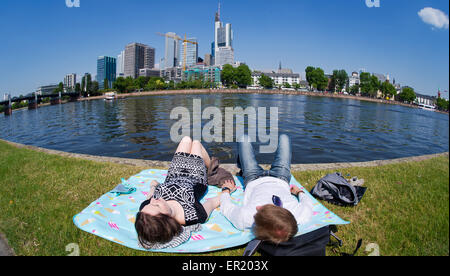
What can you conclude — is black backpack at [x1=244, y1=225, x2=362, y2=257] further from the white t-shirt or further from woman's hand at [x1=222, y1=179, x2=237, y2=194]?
woman's hand at [x1=222, y1=179, x2=237, y2=194]

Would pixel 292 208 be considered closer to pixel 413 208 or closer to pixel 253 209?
pixel 253 209

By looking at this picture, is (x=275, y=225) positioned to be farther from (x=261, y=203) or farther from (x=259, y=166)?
(x=259, y=166)

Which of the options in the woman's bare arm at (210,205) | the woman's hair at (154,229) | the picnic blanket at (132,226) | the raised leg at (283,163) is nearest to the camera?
the woman's hair at (154,229)

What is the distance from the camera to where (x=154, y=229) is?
2621 mm

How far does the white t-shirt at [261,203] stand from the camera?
3.03 meters

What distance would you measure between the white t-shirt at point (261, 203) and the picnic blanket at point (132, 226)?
0.12m

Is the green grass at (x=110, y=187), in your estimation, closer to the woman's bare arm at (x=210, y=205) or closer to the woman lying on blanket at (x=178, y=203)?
the woman lying on blanket at (x=178, y=203)

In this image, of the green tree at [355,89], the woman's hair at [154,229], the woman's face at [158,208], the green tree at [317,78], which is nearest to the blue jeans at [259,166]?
the woman's face at [158,208]

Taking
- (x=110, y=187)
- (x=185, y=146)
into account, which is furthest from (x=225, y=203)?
(x=110, y=187)

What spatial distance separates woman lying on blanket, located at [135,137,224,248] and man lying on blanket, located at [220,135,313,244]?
42 centimetres

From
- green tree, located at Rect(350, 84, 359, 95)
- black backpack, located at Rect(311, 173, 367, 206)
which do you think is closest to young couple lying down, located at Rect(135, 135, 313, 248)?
black backpack, located at Rect(311, 173, 367, 206)

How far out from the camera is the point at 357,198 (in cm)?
388

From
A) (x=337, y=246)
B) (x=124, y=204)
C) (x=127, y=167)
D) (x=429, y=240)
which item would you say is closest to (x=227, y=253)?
(x=337, y=246)

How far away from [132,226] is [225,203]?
1250 mm
